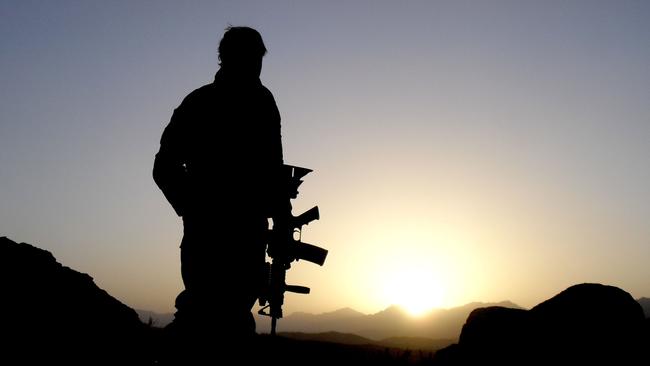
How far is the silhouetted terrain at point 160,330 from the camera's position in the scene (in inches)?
157

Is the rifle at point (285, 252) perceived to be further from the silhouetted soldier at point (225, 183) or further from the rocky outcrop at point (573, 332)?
the rocky outcrop at point (573, 332)

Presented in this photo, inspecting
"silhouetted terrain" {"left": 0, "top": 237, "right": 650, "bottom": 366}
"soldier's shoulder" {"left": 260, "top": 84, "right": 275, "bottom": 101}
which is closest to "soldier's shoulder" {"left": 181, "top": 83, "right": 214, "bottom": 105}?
"soldier's shoulder" {"left": 260, "top": 84, "right": 275, "bottom": 101}

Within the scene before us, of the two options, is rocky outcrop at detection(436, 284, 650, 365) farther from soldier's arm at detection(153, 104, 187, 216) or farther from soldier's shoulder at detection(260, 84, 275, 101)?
soldier's arm at detection(153, 104, 187, 216)

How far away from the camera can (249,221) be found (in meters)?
3.13

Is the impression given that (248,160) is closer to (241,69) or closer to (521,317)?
(241,69)

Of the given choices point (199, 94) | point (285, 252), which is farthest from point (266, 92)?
point (285, 252)

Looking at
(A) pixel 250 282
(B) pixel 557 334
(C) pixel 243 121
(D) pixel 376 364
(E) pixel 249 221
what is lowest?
(D) pixel 376 364

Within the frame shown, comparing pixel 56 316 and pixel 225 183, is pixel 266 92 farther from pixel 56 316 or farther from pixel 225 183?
pixel 56 316

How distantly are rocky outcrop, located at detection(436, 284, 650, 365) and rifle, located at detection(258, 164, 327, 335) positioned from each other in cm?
616

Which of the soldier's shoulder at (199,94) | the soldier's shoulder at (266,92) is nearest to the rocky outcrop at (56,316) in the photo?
the soldier's shoulder at (199,94)

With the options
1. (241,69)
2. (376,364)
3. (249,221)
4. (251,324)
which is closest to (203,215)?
(249,221)

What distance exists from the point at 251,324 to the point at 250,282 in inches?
10.9

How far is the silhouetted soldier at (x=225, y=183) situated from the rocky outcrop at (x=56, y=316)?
6.42 ft

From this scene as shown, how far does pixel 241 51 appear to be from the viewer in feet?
10.7
